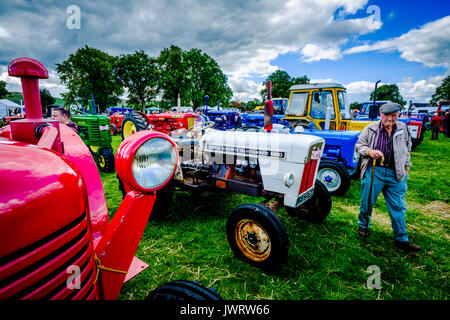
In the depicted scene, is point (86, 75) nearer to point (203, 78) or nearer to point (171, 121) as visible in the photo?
point (203, 78)

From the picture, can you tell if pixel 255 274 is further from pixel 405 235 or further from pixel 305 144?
pixel 405 235

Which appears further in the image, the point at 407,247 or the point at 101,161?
the point at 101,161

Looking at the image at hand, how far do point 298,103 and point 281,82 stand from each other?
4566cm

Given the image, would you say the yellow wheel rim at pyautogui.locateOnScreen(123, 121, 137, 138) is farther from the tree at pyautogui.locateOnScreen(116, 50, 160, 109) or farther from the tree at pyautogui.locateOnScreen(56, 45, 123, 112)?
the tree at pyautogui.locateOnScreen(116, 50, 160, 109)

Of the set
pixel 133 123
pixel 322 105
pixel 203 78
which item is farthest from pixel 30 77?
pixel 203 78

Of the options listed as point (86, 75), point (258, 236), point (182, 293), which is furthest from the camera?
point (86, 75)

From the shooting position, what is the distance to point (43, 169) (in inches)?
26.3

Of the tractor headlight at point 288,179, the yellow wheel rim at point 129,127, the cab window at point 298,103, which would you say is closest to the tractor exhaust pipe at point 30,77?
the tractor headlight at point 288,179

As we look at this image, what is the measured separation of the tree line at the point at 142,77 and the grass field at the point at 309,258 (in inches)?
1129

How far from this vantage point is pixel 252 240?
2.31m

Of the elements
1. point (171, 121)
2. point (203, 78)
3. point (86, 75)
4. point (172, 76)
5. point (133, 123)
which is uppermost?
point (203, 78)
